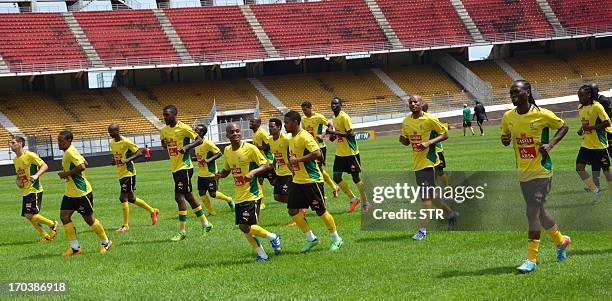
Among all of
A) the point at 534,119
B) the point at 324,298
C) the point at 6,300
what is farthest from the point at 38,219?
the point at 534,119

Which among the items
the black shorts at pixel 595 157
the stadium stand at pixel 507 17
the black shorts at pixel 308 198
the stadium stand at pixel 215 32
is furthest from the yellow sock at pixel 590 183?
the stadium stand at pixel 507 17

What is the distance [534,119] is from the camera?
1011 cm

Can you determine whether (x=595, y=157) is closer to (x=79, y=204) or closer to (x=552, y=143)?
(x=552, y=143)

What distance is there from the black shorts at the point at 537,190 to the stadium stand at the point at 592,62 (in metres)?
53.3

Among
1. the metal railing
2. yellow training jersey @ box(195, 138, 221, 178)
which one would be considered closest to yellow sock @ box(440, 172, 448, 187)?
yellow training jersey @ box(195, 138, 221, 178)

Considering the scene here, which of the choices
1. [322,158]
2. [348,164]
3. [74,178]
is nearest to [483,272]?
[322,158]

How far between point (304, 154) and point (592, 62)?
2160 inches

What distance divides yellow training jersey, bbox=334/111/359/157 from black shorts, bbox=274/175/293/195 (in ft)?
5.08

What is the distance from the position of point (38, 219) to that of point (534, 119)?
1028 cm

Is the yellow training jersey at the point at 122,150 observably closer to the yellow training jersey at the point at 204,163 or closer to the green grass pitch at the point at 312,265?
the yellow training jersey at the point at 204,163

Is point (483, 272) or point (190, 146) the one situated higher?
point (190, 146)

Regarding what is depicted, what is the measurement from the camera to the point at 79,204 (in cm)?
1401

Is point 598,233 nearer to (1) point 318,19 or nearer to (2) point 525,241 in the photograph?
(2) point 525,241

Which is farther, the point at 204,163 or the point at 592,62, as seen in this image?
the point at 592,62
